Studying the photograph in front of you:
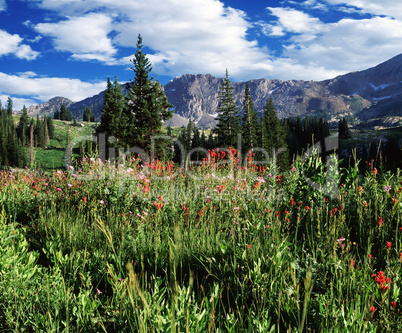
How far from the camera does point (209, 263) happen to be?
300 cm

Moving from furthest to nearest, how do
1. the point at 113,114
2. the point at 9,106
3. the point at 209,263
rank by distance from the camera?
the point at 9,106, the point at 113,114, the point at 209,263

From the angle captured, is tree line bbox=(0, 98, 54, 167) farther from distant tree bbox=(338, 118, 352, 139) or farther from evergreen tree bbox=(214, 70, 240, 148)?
distant tree bbox=(338, 118, 352, 139)

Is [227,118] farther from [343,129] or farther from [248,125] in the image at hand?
[343,129]

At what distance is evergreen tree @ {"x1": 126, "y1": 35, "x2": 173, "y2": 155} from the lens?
102 feet

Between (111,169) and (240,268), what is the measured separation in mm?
4308

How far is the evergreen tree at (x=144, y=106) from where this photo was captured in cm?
3120

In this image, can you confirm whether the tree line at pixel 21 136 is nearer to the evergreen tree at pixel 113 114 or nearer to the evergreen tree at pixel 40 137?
the evergreen tree at pixel 40 137

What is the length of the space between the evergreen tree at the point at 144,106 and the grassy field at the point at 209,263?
25.5 m

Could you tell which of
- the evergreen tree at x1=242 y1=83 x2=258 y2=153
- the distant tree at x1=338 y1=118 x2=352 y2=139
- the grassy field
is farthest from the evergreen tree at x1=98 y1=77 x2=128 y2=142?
the distant tree at x1=338 y1=118 x2=352 y2=139

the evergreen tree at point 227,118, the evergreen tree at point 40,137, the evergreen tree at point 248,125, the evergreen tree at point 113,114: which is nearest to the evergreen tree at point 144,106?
the evergreen tree at point 113,114

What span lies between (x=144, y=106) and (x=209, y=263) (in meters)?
30.1

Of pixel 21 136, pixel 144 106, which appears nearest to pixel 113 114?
pixel 144 106

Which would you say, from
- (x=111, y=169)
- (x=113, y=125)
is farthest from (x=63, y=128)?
(x=111, y=169)

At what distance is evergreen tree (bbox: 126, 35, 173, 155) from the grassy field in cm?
2550
